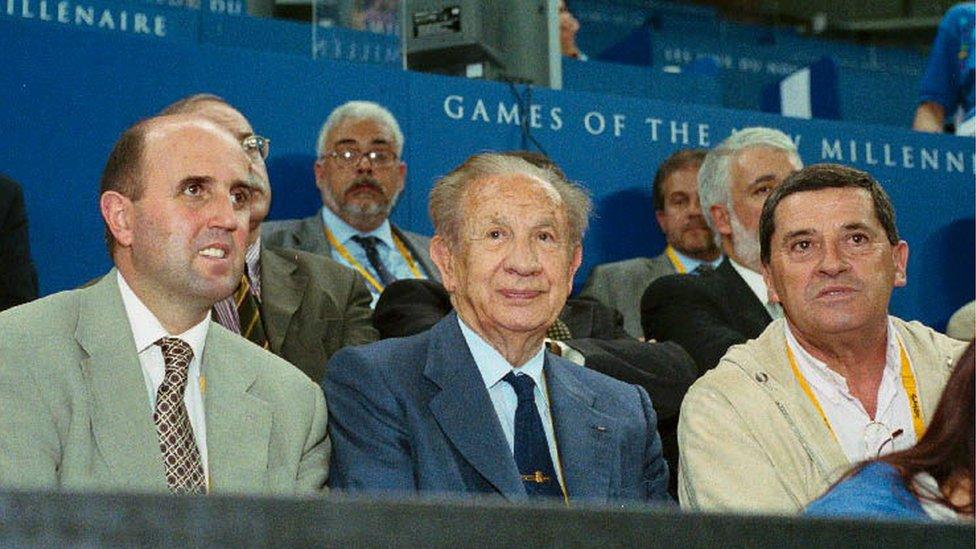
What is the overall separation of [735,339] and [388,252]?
47.0 inches

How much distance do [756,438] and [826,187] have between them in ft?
1.72

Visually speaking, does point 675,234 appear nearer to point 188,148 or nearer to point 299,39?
point 299,39

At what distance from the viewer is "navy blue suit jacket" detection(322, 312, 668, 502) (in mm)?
2053

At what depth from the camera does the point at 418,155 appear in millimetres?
4113

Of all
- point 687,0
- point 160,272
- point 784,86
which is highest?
point 687,0

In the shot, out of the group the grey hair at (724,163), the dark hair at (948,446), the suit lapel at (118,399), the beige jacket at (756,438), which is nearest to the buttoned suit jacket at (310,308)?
the suit lapel at (118,399)

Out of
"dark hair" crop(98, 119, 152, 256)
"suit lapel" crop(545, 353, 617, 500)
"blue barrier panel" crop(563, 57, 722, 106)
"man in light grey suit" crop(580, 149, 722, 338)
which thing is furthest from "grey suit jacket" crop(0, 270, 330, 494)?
"blue barrier panel" crop(563, 57, 722, 106)

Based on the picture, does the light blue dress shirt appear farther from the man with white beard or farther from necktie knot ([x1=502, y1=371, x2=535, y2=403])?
necktie knot ([x1=502, y1=371, x2=535, y2=403])

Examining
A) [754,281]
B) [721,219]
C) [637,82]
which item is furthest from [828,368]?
[637,82]

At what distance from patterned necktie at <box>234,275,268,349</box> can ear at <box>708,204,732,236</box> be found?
126 centimetres

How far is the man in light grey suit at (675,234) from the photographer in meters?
3.87

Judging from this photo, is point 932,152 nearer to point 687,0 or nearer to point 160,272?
point 160,272

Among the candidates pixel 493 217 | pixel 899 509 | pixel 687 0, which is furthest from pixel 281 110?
pixel 687 0

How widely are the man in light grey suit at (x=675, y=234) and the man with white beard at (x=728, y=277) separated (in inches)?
10.8
